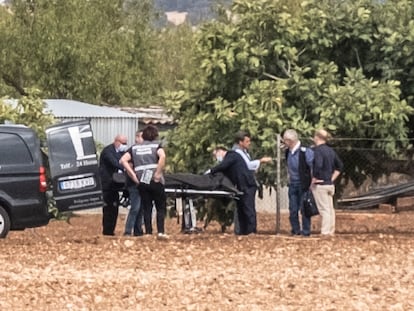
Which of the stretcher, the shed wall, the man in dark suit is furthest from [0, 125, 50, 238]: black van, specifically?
the shed wall

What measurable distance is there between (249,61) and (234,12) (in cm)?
115

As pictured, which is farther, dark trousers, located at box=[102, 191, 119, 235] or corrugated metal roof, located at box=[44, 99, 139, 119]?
corrugated metal roof, located at box=[44, 99, 139, 119]

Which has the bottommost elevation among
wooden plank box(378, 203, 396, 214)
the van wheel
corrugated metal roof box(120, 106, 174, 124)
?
wooden plank box(378, 203, 396, 214)

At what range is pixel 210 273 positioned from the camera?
12.8m

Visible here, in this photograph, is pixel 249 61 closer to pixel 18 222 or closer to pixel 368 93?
pixel 368 93

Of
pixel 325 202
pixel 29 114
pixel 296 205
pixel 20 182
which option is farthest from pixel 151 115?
pixel 325 202

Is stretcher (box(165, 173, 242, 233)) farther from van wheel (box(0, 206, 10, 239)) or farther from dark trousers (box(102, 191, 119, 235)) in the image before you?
van wheel (box(0, 206, 10, 239))

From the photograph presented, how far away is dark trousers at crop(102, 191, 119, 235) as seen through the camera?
59.4 feet

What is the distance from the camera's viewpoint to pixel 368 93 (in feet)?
61.8

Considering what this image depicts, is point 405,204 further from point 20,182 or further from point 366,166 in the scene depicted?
point 20,182

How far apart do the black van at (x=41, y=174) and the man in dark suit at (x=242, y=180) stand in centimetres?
192

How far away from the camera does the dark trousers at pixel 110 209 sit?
59.4ft

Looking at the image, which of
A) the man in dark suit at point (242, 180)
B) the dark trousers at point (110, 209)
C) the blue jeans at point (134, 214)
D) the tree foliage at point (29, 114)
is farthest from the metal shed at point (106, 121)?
the man in dark suit at point (242, 180)

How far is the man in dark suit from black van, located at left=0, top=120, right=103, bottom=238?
1.92m
